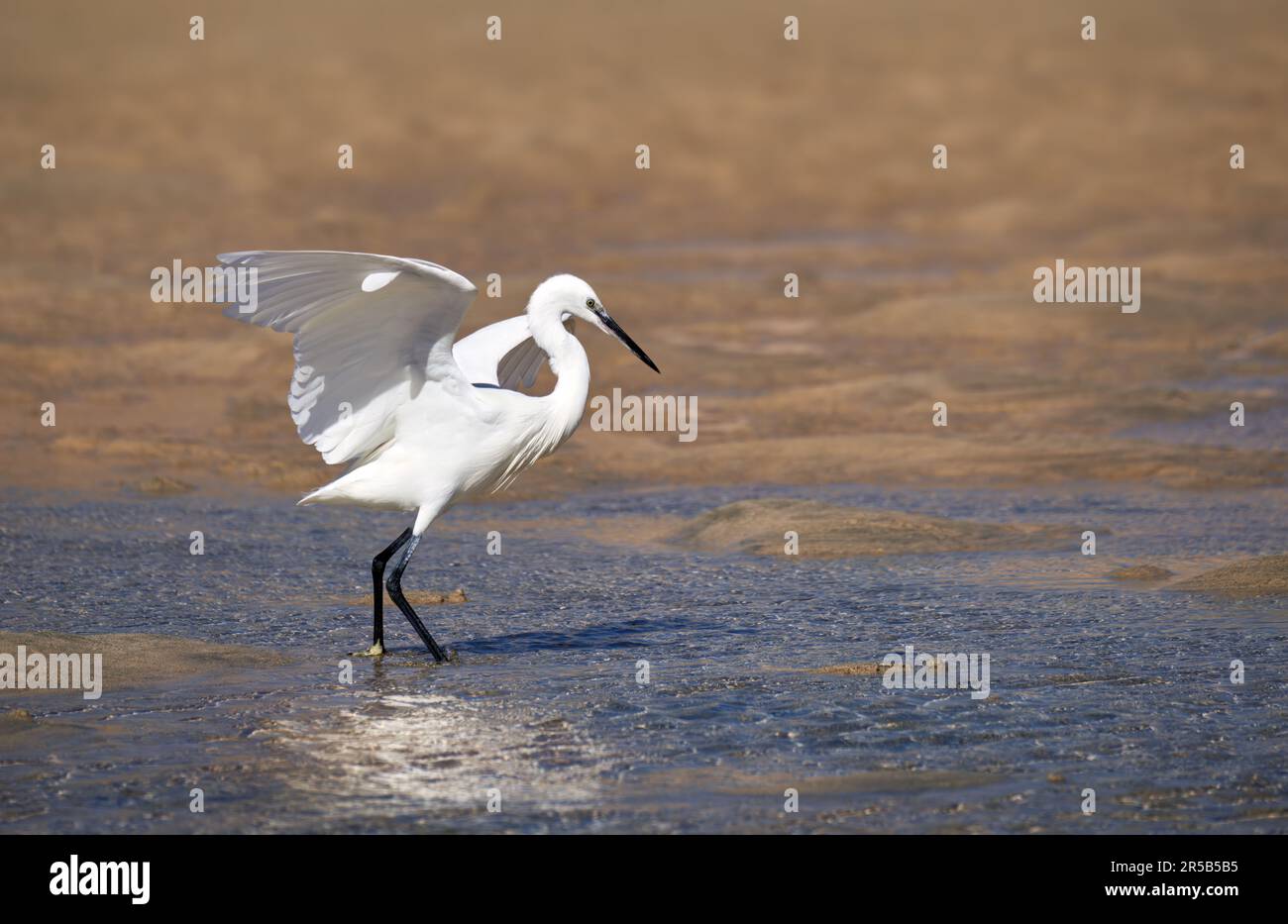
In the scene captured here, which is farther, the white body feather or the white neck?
the white neck

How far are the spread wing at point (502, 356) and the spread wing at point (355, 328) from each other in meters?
0.73

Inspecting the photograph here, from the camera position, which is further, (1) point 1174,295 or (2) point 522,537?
(1) point 1174,295

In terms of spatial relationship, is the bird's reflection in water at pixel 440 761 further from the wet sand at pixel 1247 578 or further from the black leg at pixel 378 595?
the wet sand at pixel 1247 578

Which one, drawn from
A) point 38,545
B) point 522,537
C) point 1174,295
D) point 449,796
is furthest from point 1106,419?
point 449,796

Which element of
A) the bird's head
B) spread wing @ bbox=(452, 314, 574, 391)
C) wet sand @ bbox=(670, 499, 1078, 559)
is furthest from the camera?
wet sand @ bbox=(670, 499, 1078, 559)

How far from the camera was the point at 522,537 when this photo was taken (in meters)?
9.94

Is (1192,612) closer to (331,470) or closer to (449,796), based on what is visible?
(449,796)

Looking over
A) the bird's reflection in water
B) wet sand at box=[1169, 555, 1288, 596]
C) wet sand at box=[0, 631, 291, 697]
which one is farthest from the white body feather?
wet sand at box=[1169, 555, 1288, 596]

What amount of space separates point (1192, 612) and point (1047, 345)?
811 cm

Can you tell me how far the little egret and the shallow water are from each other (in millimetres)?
718

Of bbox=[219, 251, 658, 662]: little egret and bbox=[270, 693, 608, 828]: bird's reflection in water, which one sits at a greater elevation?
bbox=[219, 251, 658, 662]: little egret

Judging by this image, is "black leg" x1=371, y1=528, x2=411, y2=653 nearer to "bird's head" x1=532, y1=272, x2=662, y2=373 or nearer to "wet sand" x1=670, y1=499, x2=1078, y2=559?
"bird's head" x1=532, y1=272, x2=662, y2=373

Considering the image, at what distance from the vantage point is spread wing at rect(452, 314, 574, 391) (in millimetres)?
7859

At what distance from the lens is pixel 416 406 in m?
7.12
